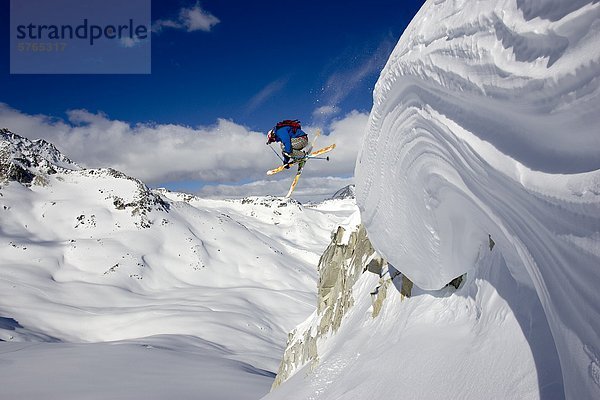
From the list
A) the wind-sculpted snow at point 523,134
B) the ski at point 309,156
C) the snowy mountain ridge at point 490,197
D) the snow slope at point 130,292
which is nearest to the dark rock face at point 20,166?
the snow slope at point 130,292

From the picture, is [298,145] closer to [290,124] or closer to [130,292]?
[290,124]

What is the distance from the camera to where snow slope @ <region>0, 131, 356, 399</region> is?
21.7 metres

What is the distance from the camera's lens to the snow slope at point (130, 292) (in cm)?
2166

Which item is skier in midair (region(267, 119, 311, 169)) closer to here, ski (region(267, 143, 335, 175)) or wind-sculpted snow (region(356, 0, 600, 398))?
ski (region(267, 143, 335, 175))

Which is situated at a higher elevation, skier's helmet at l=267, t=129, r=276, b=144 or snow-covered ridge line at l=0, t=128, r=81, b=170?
snow-covered ridge line at l=0, t=128, r=81, b=170

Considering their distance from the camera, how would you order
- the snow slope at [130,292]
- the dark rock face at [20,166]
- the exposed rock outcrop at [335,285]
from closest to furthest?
the exposed rock outcrop at [335,285] < the snow slope at [130,292] < the dark rock face at [20,166]

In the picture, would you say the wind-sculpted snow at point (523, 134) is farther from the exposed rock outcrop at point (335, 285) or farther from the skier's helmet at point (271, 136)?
the skier's helmet at point (271, 136)

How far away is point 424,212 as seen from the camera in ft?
13.9

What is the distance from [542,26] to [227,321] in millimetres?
43816

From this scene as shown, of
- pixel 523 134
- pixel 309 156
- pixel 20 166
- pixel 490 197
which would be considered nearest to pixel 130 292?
pixel 20 166

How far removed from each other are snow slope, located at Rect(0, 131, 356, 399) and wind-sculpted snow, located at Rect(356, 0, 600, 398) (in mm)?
18841

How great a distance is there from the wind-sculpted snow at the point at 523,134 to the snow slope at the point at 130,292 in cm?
1884


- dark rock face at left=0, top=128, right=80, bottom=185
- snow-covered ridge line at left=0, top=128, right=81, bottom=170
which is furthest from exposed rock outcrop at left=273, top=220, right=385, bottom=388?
snow-covered ridge line at left=0, top=128, right=81, bottom=170

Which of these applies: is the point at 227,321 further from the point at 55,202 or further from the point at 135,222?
the point at 55,202
